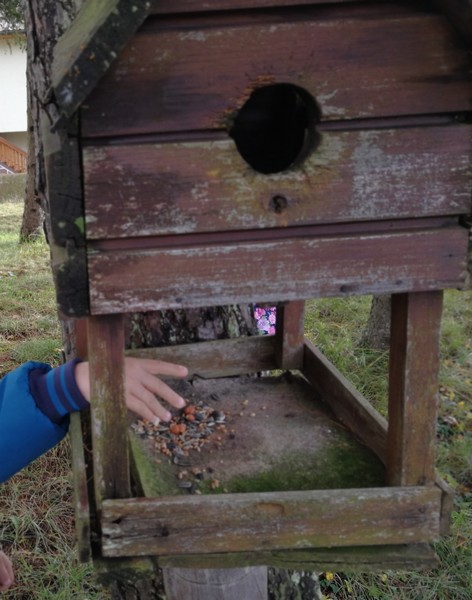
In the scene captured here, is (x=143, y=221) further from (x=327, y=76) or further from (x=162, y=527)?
(x=162, y=527)

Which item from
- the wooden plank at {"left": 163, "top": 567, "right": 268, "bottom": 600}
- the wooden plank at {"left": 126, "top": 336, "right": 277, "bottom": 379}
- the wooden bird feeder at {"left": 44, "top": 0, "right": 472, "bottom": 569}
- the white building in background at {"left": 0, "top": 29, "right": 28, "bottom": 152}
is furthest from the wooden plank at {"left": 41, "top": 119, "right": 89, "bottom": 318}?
the white building in background at {"left": 0, "top": 29, "right": 28, "bottom": 152}

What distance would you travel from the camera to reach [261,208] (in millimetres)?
1084

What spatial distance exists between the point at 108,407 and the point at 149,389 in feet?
0.70

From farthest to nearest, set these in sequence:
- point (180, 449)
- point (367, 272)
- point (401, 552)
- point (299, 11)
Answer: point (180, 449) < point (401, 552) < point (367, 272) < point (299, 11)

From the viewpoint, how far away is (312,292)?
1.13m

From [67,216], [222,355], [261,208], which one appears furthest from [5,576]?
[261,208]

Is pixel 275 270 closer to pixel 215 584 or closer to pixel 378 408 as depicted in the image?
pixel 215 584

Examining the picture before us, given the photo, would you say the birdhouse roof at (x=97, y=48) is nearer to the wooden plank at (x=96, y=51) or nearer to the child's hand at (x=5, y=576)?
the wooden plank at (x=96, y=51)

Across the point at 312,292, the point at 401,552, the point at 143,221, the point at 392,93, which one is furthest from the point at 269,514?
the point at 392,93

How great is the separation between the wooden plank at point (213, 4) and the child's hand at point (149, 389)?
0.66 metres

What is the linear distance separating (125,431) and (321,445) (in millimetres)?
476

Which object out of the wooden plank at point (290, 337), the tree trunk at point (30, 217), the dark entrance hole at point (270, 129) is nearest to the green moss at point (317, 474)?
the wooden plank at point (290, 337)

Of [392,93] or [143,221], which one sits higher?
[392,93]

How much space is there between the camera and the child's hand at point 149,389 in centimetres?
133
